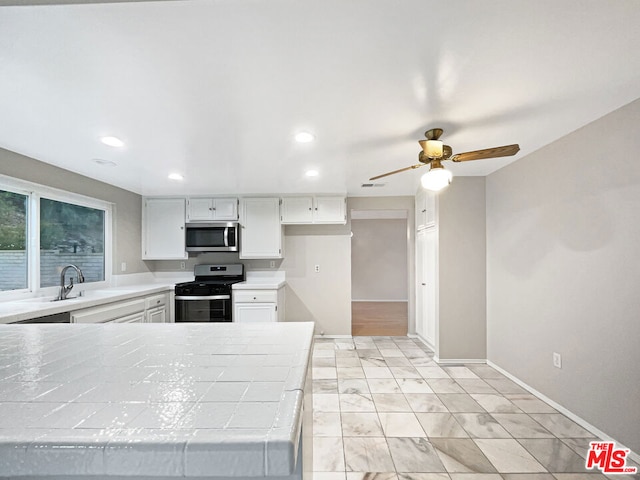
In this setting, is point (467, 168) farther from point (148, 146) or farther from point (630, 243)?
point (148, 146)

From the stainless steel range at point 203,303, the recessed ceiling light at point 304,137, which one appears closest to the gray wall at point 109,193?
the stainless steel range at point 203,303

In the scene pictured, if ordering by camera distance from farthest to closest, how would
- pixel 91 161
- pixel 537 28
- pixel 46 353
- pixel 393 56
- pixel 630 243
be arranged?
pixel 91 161 → pixel 630 243 → pixel 393 56 → pixel 537 28 → pixel 46 353

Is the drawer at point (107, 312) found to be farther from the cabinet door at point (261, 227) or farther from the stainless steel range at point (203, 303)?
the cabinet door at point (261, 227)

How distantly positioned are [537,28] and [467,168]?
2136 mm

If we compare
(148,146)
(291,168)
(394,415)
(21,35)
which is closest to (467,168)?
(291,168)

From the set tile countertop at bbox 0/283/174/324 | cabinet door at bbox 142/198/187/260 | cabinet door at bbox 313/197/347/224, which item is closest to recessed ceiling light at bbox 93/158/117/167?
tile countertop at bbox 0/283/174/324

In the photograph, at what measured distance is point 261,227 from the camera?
4281 millimetres

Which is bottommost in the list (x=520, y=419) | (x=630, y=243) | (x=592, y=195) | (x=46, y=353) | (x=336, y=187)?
(x=520, y=419)

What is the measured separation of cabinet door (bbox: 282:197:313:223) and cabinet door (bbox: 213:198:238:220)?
2.20ft

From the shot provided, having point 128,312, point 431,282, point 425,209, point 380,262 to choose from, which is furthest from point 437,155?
point 380,262

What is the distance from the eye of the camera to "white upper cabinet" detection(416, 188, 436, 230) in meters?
3.76

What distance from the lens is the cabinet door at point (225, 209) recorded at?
4242mm

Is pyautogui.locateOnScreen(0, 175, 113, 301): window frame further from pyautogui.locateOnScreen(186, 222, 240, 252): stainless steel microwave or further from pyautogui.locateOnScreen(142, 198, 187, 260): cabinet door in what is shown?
pyautogui.locateOnScreen(186, 222, 240, 252): stainless steel microwave

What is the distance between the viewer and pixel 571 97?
68.6 inches
